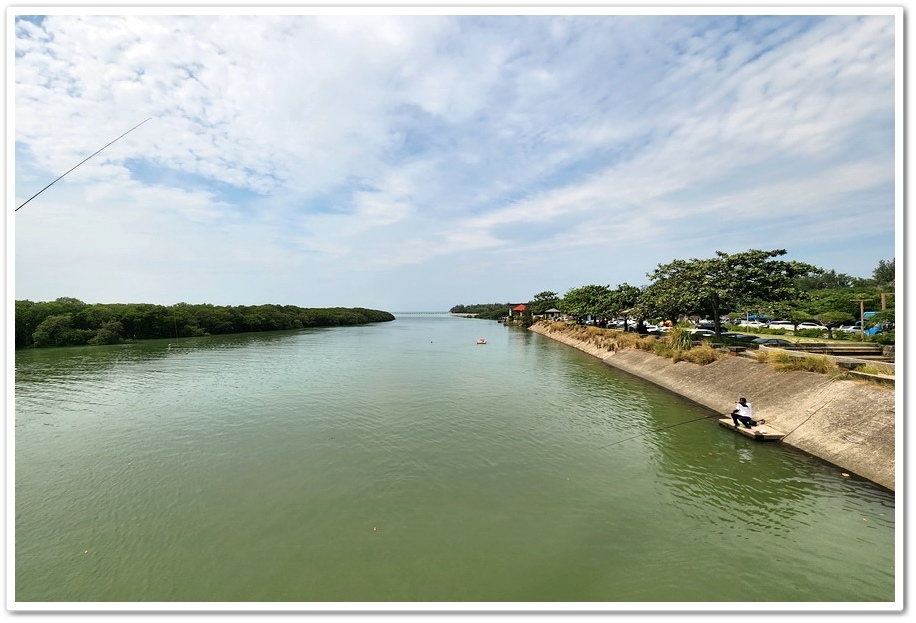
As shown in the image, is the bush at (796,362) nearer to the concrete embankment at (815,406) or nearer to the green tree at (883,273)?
the concrete embankment at (815,406)

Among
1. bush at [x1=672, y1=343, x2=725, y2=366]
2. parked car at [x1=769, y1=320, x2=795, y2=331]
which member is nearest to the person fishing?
bush at [x1=672, y1=343, x2=725, y2=366]

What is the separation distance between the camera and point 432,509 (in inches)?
322

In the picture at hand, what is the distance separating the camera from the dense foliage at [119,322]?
4478 centimetres

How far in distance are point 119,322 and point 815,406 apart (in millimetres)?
72348

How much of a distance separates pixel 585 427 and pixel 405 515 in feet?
28.9

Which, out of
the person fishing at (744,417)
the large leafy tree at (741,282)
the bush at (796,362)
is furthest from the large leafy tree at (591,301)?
the person fishing at (744,417)

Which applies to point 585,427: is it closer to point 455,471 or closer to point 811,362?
point 455,471

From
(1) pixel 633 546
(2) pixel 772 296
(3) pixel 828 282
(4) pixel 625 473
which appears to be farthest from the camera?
(3) pixel 828 282

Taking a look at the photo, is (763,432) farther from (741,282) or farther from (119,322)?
(119,322)

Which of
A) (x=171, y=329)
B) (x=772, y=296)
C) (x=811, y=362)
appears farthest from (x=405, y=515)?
(x=171, y=329)

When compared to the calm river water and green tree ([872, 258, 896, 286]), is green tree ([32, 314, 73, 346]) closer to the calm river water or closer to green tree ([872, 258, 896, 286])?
the calm river water

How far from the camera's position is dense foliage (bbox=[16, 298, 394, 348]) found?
4478 centimetres

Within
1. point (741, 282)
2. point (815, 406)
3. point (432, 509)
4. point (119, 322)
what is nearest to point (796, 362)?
point (815, 406)

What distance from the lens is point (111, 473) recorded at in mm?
10266
